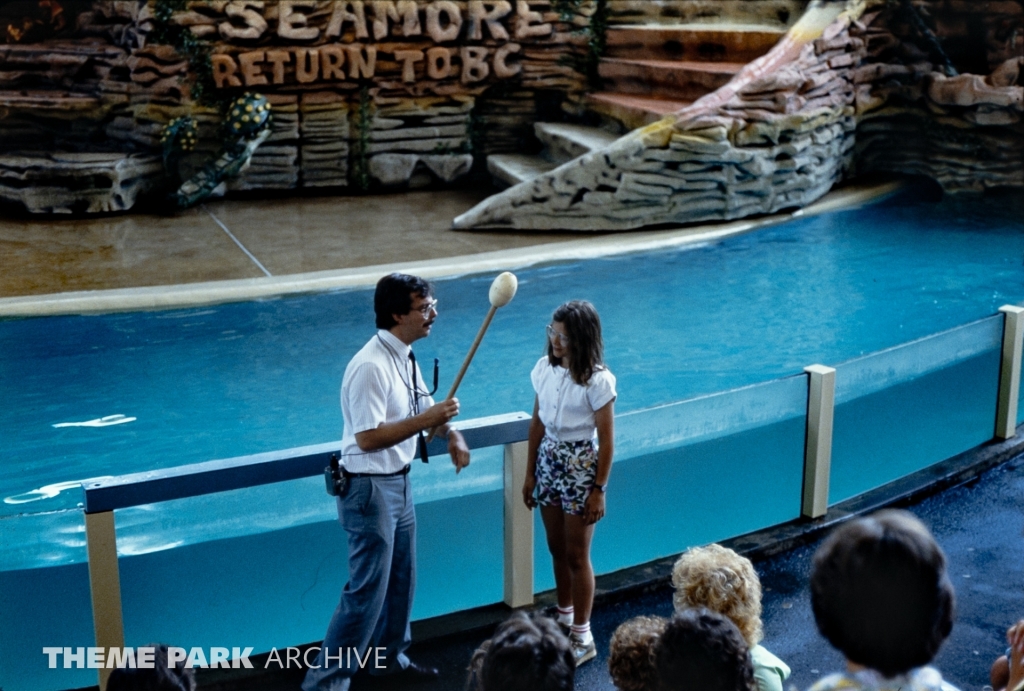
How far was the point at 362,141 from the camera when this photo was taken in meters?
12.0

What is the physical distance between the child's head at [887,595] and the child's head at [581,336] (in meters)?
1.83

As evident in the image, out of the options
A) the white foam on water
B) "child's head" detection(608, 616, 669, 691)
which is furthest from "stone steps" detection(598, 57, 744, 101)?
"child's head" detection(608, 616, 669, 691)

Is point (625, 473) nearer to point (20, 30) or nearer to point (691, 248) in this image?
point (691, 248)

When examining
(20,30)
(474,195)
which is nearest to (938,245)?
(474,195)

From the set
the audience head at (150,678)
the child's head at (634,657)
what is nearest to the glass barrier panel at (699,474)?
the child's head at (634,657)

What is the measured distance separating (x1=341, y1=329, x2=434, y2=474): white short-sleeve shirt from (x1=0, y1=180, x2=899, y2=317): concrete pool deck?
5381 mm

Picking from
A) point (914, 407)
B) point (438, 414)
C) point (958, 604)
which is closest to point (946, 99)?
point (914, 407)

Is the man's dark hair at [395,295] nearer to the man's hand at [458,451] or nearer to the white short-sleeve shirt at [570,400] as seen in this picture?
→ the man's hand at [458,451]

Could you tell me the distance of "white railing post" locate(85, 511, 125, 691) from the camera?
10.7 ft

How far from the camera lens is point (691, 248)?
1018 centimetres

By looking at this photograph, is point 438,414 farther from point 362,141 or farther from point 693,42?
point 693,42

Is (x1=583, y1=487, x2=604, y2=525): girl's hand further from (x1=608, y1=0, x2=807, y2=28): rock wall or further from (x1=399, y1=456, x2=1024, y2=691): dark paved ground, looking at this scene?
(x1=608, y1=0, x2=807, y2=28): rock wall

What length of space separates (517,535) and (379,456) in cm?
88

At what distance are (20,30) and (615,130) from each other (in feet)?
23.2
